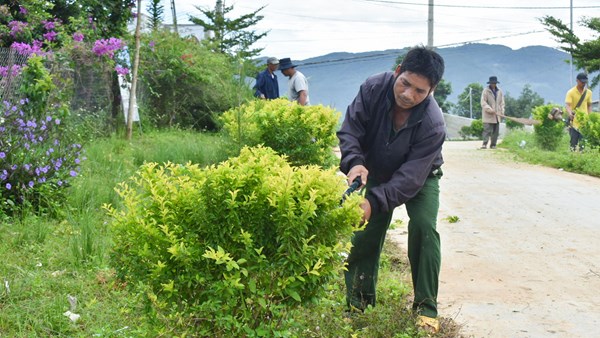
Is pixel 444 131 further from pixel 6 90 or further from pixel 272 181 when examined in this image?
pixel 6 90

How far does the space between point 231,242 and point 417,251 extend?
159 centimetres

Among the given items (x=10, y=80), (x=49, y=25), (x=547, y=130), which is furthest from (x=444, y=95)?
(x=10, y=80)

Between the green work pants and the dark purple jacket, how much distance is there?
0.19 metres

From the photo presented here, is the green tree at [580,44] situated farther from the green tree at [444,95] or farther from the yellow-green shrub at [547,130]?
the green tree at [444,95]

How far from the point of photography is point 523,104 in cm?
9544

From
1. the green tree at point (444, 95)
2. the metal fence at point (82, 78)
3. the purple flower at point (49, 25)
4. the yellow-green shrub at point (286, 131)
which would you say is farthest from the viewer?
the green tree at point (444, 95)

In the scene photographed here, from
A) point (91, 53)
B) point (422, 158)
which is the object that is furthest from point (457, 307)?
point (91, 53)

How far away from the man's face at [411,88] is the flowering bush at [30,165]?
390 cm

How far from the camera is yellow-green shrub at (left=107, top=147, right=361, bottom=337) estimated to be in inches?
133

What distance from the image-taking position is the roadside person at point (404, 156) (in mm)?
4375

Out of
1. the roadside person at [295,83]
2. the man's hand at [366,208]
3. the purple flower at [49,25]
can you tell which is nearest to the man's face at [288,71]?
the roadside person at [295,83]

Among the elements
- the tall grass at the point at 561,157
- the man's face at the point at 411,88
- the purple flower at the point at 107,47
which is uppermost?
the purple flower at the point at 107,47

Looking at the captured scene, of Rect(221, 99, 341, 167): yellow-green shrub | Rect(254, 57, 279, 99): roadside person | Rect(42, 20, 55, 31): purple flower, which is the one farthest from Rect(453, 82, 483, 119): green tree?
Rect(221, 99, 341, 167): yellow-green shrub

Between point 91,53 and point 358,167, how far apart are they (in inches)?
423
